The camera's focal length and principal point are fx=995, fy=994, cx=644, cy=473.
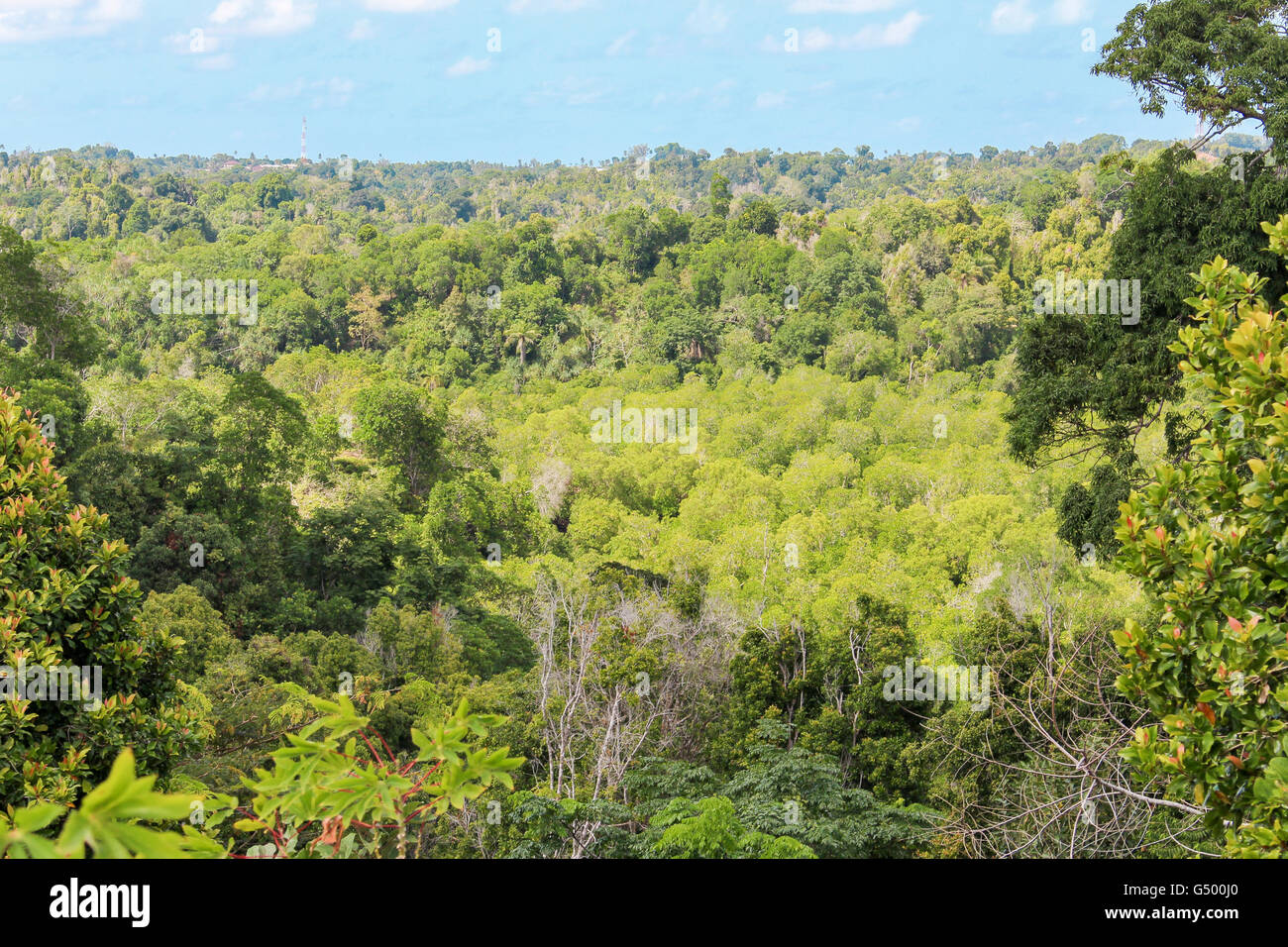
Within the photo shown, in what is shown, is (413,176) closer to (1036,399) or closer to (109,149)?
(109,149)

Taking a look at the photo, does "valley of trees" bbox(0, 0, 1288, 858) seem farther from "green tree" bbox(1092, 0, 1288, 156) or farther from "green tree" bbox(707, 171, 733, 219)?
"green tree" bbox(707, 171, 733, 219)

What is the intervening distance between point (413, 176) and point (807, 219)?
9245 centimetres

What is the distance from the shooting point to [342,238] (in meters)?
71.7

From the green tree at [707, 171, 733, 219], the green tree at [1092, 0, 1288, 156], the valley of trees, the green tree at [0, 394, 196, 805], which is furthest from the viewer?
the green tree at [707, 171, 733, 219]

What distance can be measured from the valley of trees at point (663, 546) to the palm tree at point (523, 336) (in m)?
0.26

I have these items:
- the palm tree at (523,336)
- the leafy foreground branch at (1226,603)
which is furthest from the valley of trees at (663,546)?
the palm tree at (523,336)

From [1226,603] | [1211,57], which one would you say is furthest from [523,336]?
[1226,603]

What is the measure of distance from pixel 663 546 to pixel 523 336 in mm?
25801

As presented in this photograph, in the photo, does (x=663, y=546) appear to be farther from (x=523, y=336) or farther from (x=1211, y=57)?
(x=523, y=336)

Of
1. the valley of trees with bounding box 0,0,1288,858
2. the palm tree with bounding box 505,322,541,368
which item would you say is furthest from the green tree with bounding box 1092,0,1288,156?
the palm tree with bounding box 505,322,541,368

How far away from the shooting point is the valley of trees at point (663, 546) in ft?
10.9

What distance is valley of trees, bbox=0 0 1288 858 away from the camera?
3334 mm

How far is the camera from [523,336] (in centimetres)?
5088

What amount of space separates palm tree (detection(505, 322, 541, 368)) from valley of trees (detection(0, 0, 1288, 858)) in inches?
10.2
